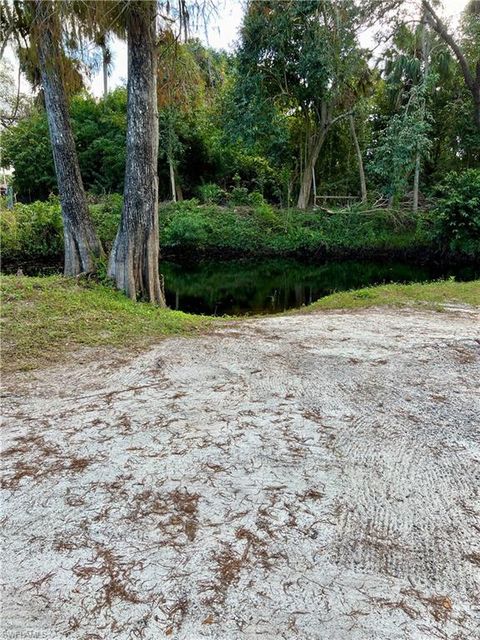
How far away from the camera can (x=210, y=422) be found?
277 cm

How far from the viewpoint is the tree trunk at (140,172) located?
561cm

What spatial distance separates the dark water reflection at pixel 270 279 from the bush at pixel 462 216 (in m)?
0.77

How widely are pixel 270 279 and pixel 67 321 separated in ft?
26.6

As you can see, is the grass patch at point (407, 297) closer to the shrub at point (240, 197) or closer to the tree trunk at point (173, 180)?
the shrub at point (240, 197)

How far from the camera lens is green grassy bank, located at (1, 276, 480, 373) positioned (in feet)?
13.2

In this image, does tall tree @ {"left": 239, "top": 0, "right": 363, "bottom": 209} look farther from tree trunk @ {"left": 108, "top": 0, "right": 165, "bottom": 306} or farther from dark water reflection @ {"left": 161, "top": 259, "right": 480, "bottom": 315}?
tree trunk @ {"left": 108, "top": 0, "right": 165, "bottom": 306}

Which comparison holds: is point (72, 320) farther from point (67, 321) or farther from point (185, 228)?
point (185, 228)

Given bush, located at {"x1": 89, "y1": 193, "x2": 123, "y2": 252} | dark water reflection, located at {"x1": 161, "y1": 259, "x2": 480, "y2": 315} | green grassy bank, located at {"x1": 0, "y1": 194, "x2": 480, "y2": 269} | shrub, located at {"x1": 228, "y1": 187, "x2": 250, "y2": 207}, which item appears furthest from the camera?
shrub, located at {"x1": 228, "y1": 187, "x2": 250, "y2": 207}

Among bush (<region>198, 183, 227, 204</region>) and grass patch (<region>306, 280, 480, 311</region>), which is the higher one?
bush (<region>198, 183, 227, 204</region>)

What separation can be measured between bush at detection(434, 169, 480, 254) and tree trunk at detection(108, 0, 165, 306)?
10.4 meters

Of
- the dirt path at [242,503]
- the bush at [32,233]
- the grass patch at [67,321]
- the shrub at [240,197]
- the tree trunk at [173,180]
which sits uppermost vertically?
the tree trunk at [173,180]

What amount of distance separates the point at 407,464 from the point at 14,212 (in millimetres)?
13879

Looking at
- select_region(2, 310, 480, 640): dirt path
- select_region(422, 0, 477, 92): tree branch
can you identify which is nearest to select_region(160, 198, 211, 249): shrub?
select_region(422, 0, 477, 92): tree branch

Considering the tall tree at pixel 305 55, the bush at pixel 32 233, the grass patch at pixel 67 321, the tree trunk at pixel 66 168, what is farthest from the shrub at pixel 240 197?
the grass patch at pixel 67 321
